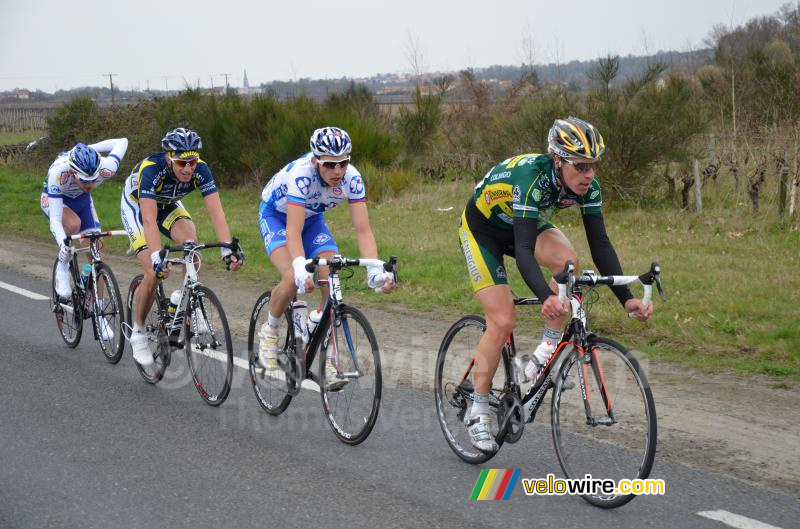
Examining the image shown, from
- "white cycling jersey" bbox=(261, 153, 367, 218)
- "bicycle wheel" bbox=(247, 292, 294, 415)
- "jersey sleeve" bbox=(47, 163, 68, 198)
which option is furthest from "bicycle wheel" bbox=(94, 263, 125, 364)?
"white cycling jersey" bbox=(261, 153, 367, 218)

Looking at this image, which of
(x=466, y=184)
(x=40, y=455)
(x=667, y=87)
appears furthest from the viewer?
(x=466, y=184)

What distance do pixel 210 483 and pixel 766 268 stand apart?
23.9 feet

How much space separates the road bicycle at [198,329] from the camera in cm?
709

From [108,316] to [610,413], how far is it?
532cm

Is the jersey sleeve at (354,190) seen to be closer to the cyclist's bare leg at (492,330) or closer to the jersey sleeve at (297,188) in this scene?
the jersey sleeve at (297,188)

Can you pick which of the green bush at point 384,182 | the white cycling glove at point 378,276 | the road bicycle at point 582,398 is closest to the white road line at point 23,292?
the white cycling glove at point 378,276

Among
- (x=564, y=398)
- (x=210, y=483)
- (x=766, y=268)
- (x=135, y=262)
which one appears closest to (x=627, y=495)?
(x=564, y=398)

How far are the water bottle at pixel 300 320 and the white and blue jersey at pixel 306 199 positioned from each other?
16.1 inches

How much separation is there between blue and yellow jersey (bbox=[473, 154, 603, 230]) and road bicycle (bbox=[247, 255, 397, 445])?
2.28 feet

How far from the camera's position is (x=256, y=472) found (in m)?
5.73

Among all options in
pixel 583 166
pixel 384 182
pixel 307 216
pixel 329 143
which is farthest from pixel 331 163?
pixel 384 182

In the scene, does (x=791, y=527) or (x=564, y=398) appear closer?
(x=791, y=527)

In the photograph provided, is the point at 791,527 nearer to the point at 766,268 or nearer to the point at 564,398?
the point at 564,398

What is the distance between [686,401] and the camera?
22.0 ft
